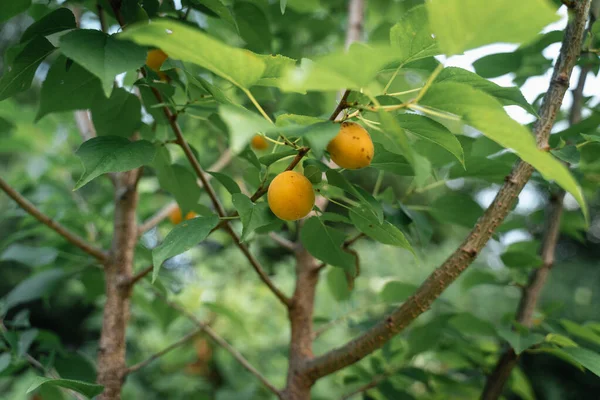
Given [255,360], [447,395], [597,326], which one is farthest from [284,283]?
[597,326]

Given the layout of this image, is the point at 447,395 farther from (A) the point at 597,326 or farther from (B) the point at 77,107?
(B) the point at 77,107

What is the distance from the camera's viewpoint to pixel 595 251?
3342mm

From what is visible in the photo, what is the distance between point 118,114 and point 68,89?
0.06m

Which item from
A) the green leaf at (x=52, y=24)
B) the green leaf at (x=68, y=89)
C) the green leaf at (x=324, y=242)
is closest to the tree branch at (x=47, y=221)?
the green leaf at (x=68, y=89)

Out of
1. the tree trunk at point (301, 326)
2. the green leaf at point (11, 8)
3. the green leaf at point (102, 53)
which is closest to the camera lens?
the green leaf at point (102, 53)

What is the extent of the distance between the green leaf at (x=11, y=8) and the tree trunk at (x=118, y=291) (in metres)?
0.33

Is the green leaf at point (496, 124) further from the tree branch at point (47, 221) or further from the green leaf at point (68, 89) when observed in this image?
the tree branch at point (47, 221)

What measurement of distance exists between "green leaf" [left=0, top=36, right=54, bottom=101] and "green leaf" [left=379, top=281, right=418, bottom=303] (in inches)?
22.8

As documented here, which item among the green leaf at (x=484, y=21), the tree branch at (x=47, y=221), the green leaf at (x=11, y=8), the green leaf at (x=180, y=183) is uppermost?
the green leaf at (x=484, y=21)

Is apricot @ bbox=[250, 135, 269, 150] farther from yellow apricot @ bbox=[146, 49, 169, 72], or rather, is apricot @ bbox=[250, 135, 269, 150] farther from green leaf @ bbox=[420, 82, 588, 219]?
green leaf @ bbox=[420, 82, 588, 219]

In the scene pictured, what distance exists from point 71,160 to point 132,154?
691 mm

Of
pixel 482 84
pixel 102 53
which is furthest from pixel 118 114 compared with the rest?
pixel 482 84

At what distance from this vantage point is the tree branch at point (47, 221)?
27.5 inches

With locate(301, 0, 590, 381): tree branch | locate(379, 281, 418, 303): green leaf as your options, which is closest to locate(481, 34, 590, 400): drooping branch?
locate(379, 281, 418, 303): green leaf
